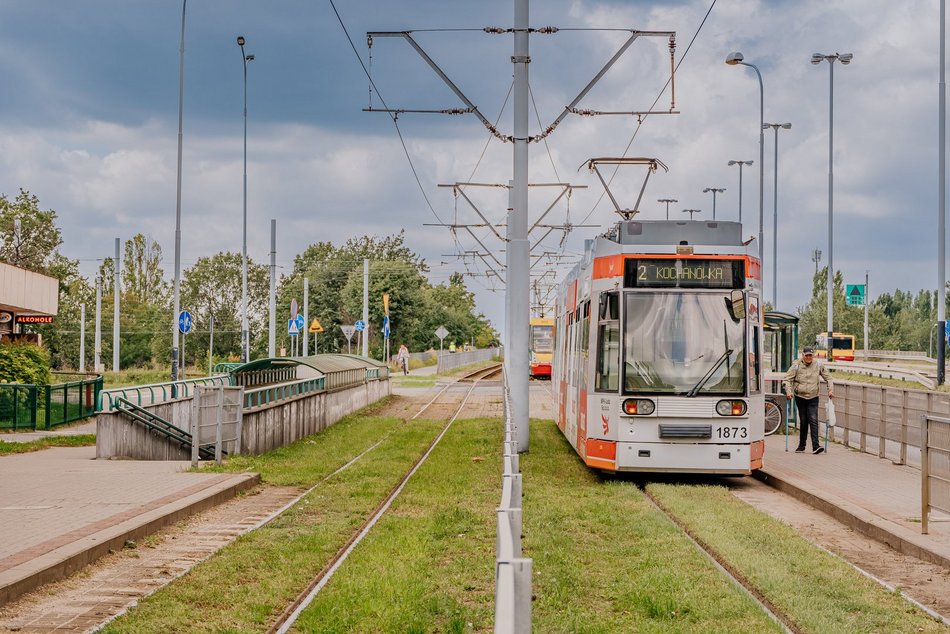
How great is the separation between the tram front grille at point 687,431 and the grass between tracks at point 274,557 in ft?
12.3

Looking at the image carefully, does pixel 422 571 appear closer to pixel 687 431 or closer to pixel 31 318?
pixel 687 431

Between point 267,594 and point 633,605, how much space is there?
8.90ft

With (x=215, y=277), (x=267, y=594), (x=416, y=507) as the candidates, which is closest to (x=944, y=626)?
(x=267, y=594)

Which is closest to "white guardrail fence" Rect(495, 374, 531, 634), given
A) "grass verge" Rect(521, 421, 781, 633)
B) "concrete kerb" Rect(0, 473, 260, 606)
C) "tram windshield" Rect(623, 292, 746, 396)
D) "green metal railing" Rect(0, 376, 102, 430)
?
"grass verge" Rect(521, 421, 781, 633)

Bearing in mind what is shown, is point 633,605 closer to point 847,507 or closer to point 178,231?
point 847,507

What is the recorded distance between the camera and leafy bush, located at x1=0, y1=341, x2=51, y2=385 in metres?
28.8

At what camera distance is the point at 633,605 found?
778 centimetres

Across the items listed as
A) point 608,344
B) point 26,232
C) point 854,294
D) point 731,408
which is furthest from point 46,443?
point 26,232

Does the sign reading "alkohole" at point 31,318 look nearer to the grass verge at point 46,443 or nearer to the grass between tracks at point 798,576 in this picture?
the grass verge at point 46,443

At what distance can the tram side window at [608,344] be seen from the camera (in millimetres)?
14867

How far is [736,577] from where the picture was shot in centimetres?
894

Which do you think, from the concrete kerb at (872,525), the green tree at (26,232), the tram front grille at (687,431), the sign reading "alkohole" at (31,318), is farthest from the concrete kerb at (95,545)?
the green tree at (26,232)

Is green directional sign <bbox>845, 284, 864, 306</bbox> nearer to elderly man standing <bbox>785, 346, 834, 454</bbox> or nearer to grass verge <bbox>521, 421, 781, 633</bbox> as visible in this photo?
elderly man standing <bbox>785, 346, 834, 454</bbox>

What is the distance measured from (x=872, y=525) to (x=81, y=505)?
853cm
